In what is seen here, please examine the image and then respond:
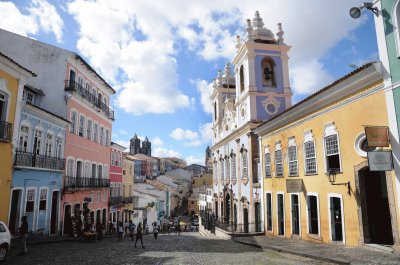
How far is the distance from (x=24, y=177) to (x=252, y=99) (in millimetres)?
15430

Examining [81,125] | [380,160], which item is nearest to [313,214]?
[380,160]

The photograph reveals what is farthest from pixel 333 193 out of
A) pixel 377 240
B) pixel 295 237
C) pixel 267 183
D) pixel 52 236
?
pixel 52 236

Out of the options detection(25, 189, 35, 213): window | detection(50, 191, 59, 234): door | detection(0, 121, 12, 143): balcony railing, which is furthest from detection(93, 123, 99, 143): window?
detection(0, 121, 12, 143): balcony railing

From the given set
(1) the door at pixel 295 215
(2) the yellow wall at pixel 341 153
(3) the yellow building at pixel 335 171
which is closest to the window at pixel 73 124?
(3) the yellow building at pixel 335 171

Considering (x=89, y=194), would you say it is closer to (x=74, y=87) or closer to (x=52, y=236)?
(x=52, y=236)

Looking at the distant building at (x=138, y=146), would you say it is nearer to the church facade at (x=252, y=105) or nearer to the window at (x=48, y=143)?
the church facade at (x=252, y=105)

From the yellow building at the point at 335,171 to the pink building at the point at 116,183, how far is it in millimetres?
18099

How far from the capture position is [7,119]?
554 inches

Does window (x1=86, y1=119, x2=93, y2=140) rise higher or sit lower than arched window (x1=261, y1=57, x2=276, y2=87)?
lower

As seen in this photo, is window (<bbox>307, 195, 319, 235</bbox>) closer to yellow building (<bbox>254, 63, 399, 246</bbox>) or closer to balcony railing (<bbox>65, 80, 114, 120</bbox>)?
yellow building (<bbox>254, 63, 399, 246</bbox>)

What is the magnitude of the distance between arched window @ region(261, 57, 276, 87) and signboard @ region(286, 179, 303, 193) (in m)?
10.3

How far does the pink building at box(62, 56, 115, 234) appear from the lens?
21750 millimetres

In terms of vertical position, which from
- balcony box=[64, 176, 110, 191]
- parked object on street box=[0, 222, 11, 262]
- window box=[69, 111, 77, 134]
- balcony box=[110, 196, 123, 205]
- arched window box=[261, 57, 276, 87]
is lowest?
parked object on street box=[0, 222, 11, 262]

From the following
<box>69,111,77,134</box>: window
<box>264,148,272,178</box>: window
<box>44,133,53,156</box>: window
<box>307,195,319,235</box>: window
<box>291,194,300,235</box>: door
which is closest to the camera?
<box>307,195,319,235</box>: window
